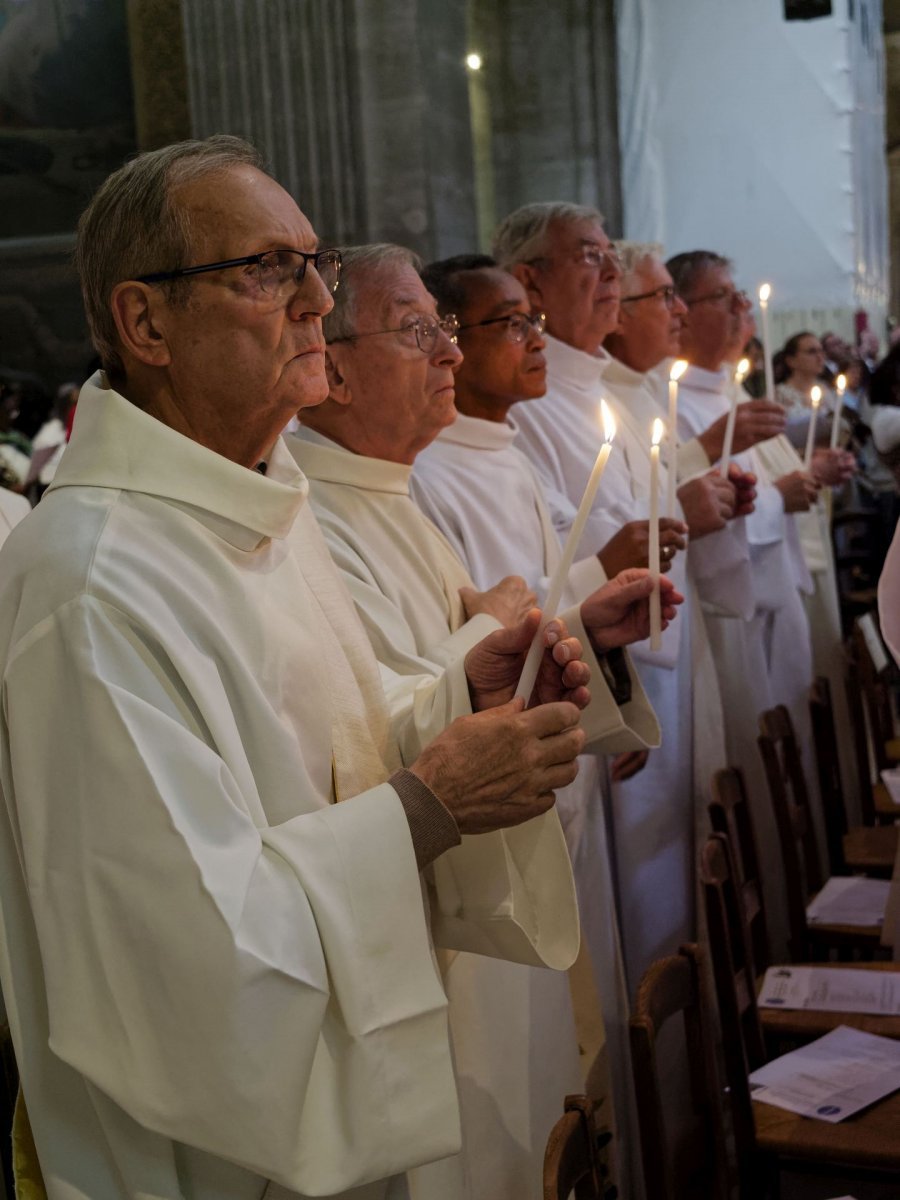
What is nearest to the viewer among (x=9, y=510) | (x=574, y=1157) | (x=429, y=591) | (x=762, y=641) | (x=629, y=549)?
(x=574, y=1157)

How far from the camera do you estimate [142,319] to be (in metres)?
2.09

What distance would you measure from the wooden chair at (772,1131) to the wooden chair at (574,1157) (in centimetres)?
84

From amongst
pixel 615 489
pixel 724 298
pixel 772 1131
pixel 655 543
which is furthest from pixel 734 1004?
pixel 724 298

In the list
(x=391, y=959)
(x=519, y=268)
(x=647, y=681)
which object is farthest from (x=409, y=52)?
(x=391, y=959)

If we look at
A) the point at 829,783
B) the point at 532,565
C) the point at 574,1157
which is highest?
the point at 532,565

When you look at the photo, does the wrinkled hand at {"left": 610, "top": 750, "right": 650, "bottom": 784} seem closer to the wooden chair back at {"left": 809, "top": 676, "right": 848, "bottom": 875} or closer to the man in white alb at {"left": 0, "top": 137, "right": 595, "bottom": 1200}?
the wooden chair back at {"left": 809, "top": 676, "right": 848, "bottom": 875}

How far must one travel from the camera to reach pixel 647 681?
4707mm

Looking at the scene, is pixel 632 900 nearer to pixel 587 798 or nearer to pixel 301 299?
pixel 587 798

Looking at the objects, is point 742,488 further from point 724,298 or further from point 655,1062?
point 655,1062

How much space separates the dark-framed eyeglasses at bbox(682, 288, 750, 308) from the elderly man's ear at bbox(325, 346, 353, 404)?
3300 mm

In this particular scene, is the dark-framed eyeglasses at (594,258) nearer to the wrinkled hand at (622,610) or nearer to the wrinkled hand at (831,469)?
the wrinkled hand at (831,469)

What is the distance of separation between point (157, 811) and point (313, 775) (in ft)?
1.42

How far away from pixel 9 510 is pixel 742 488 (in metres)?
2.21

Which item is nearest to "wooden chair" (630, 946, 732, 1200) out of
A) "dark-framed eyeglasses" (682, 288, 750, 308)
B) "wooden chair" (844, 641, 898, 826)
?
"wooden chair" (844, 641, 898, 826)
